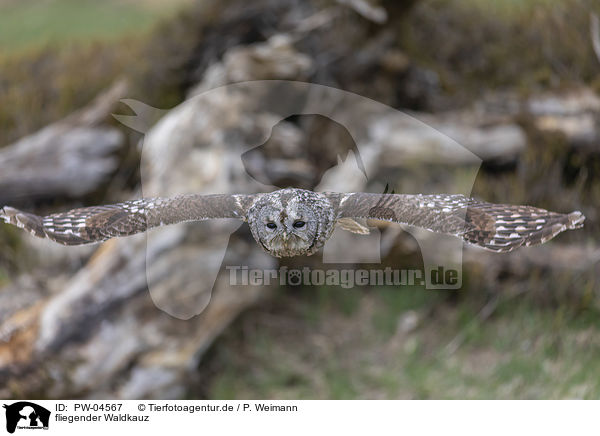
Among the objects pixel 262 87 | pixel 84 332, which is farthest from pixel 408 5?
pixel 84 332

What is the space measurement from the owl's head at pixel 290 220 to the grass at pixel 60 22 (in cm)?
217

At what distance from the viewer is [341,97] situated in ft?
5.29

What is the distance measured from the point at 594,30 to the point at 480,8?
0.47 m

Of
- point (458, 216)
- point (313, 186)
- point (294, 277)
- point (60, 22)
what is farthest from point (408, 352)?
point (60, 22)

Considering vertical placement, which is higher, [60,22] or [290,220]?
[60,22]

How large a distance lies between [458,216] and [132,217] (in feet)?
1.49

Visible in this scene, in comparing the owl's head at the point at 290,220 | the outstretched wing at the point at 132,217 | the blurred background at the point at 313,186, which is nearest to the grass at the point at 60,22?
the blurred background at the point at 313,186

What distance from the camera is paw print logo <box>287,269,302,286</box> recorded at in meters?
1.63

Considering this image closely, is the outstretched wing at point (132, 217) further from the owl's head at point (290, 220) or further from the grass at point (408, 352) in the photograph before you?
the grass at point (408, 352)
